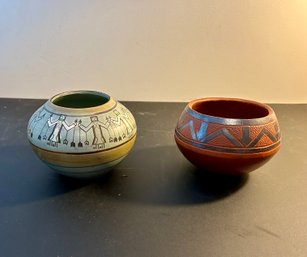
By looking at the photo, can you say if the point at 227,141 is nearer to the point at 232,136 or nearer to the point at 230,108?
the point at 232,136

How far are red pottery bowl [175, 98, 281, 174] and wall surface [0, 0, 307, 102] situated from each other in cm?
36

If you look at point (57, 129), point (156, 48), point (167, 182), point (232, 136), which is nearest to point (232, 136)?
point (232, 136)

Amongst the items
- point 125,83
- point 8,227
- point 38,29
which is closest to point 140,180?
point 8,227

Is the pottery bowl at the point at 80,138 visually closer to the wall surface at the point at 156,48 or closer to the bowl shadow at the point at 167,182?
the bowl shadow at the point at 167,182

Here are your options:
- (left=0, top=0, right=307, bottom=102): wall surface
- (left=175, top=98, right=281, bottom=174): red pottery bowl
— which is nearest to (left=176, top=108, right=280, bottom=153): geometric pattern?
(left=175, top=98, right=281, bottom=174): red pottery bowl

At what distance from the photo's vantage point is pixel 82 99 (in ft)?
1.87

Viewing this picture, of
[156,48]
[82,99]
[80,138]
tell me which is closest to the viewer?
[80,138]

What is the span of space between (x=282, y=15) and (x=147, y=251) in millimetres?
655

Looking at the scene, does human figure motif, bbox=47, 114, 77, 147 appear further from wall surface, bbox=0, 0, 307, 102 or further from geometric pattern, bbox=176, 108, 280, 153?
wall surface, bbox=0, 0, 307, 102

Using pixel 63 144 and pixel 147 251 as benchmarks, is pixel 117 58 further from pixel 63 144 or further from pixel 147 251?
Result: pixel 147 251

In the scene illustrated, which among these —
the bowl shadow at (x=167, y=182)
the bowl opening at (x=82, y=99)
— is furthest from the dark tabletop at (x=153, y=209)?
the bowl opening at (x=82, y=99)

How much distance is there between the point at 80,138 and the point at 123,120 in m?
0.07

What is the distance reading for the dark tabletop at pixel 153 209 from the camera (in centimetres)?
40

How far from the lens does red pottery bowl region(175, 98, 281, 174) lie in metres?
0.47
